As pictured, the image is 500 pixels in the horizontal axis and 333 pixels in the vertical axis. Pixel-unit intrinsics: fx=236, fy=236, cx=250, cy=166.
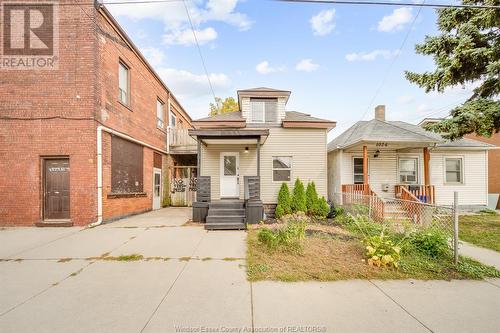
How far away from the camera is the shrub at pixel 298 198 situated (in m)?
10.2

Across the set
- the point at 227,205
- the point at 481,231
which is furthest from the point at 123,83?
the point at 481,231

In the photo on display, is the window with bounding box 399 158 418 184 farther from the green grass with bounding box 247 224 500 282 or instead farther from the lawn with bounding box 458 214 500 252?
the green grass with bounding box 247 224 500 282

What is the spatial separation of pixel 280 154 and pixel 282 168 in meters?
0.67

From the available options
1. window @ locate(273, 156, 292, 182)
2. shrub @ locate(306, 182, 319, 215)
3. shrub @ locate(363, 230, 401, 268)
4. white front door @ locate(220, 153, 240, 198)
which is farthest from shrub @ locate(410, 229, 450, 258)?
white front door @ locate(220, 153, 240, 198)

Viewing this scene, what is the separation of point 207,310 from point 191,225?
5.52 metres

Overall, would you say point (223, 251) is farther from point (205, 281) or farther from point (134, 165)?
point (134, 165)

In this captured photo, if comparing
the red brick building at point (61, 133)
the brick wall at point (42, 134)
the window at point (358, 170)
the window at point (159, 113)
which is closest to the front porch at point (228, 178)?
the red brick building at point (61, 133)

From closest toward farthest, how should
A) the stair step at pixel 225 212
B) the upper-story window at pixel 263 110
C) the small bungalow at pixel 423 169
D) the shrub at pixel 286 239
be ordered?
the shrub at pixel 286 239
the stair step at pixel 225 212
the upper-story window at pixel 263 110
the small bungalow at pixel 423 169

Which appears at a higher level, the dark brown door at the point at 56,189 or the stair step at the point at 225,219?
the dark brown door at the point at 56,189

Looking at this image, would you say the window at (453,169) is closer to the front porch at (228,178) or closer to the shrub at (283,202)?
the shrub at (283,202)

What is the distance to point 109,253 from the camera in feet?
17.5

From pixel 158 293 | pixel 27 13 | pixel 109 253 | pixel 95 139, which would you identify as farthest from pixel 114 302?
pixel 27 13

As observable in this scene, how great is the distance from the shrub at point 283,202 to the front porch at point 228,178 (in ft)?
4.86

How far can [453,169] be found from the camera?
40.6ft
